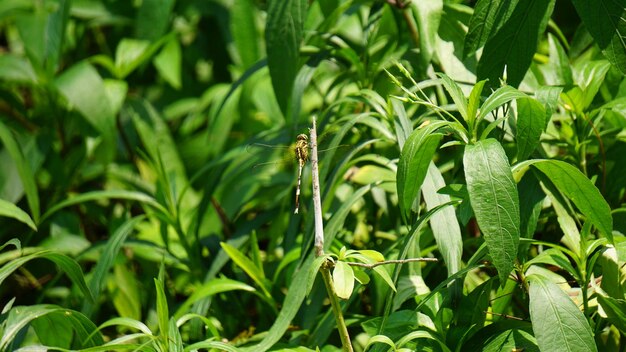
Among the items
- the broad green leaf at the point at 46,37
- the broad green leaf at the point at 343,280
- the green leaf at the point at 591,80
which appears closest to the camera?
the broad green leaf at the point at 343,280

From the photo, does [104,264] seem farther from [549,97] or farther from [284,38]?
[549,97]

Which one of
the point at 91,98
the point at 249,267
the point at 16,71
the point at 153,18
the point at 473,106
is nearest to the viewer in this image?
the point at 473,106

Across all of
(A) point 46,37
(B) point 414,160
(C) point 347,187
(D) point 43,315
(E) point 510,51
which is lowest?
(D) point 43,315

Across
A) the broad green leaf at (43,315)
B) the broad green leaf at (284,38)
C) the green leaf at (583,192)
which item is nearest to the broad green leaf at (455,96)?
the green leaf at (583,192)

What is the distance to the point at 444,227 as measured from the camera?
1.21 metres

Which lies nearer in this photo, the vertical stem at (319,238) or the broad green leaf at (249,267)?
the vertical stem at (319,238)

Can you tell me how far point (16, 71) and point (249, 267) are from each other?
1.05 metres

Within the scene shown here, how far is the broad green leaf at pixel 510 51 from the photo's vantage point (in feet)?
4.01

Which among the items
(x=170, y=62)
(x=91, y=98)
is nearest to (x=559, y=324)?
(x=91, y=98)

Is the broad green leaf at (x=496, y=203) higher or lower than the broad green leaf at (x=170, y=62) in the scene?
higher

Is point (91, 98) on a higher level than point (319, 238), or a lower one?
lower

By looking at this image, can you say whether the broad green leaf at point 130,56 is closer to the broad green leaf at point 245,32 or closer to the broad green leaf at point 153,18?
the broad green leaf at point 153,18

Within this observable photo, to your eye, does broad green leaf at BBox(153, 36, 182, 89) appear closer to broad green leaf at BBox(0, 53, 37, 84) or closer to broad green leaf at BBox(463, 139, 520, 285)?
broad green leaf at BBox(0, 53, 37, 84)

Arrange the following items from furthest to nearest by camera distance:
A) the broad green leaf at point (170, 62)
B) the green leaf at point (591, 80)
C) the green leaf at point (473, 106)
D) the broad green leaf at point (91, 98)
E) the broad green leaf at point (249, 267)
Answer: the broad green leaf at point (170, 62), the broad green leaf at point (91, 98), the broad green leaf at point (249, 267), the green leaf at point (591, 80), the green leaf at point (473, 106)
